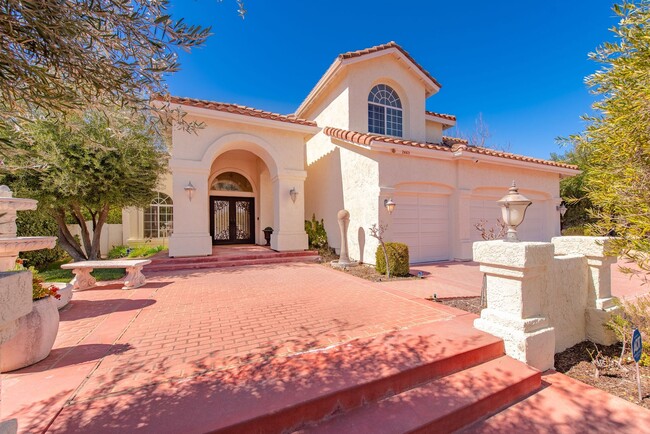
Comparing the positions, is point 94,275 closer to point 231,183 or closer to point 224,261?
point 224,261

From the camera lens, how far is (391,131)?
13695 mm

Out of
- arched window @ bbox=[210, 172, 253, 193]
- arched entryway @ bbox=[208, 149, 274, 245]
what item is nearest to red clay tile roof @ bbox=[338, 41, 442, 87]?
arched entryway @ bbox=[208, 149, 274, 245]

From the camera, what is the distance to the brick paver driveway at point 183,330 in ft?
9.16

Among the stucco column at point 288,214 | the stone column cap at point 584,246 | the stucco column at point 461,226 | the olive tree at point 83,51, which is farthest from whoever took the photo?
the stucco column at point 288,214

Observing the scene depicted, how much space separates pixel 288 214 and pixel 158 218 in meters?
10.1

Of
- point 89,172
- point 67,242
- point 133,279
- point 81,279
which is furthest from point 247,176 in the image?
point 81,279

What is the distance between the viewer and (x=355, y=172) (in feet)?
36.2

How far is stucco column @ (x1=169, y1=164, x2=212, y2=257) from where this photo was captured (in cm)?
999

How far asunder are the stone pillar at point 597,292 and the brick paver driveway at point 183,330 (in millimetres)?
2212

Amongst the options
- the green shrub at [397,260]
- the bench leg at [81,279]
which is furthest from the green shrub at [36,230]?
the green shrub at [397,260]

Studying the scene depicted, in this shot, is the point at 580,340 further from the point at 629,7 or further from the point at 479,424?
the point at 629,7

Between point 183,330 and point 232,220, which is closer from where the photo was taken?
point 183,330

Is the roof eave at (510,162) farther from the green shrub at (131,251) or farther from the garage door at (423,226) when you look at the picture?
the green shrub at (131,251)

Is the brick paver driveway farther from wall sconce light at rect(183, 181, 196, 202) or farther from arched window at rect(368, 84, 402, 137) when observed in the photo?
arched window at rect(368, 84, 402, 137)
